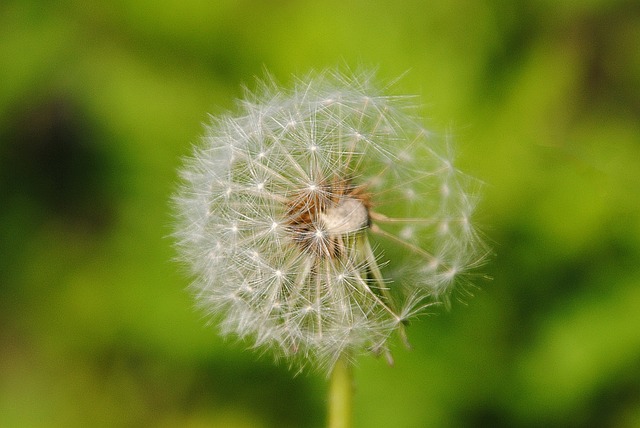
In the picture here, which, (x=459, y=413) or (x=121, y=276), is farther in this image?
(x=121, y=276)

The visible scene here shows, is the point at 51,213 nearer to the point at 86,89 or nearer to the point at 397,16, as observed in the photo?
the point at 86,89

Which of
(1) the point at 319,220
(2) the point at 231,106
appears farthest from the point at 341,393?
(2) the point at 231,106

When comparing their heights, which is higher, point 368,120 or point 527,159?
point 527,159

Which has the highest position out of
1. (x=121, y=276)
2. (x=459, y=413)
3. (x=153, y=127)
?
(x=153, y=127)

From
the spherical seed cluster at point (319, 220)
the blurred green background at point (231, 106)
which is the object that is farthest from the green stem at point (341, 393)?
the blurred green background at point (231, 106)

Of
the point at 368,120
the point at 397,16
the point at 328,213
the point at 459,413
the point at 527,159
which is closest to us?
the point at 328,213

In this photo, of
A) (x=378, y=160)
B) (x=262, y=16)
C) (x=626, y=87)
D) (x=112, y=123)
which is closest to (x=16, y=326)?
(x=112, y=123)

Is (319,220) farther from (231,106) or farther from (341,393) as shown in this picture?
(231,106)
